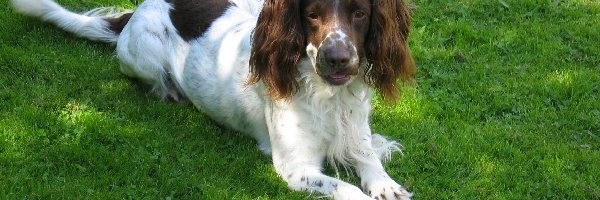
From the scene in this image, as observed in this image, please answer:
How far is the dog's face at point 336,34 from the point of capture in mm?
3998

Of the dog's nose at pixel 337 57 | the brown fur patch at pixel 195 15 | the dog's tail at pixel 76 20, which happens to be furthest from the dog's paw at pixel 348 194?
the dog's tail at pixel 76 20

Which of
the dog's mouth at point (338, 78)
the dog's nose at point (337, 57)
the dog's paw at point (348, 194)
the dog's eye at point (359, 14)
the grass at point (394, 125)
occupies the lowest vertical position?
the grass at point (394, 125)

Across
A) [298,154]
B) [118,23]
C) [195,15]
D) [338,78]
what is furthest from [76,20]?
[338,78]

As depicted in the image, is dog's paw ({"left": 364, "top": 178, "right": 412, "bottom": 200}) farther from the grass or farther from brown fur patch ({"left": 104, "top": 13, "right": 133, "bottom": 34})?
brown fur patch ({"left": 104, "top": 13, "right": 133, "bottom": 34})

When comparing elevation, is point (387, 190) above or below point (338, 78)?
below

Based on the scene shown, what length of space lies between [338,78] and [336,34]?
0.91 ft

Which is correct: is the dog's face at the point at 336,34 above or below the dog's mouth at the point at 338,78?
above

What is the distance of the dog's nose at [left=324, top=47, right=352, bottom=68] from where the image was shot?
13.0 feet

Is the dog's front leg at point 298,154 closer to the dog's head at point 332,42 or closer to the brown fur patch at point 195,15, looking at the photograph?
the dog's head at point 332,42

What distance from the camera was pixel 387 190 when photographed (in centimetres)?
447

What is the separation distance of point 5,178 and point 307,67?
66.8 inches

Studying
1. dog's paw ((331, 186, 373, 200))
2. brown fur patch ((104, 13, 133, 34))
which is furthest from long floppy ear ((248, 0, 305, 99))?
brown fur patch ((104, 13, 133, 34))

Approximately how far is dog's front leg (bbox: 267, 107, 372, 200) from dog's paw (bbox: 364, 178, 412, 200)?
171 millimetres

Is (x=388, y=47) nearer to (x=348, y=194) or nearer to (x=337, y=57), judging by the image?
(x=337, y=57)
